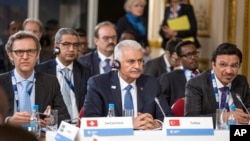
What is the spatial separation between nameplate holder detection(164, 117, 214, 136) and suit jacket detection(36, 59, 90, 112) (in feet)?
7.15

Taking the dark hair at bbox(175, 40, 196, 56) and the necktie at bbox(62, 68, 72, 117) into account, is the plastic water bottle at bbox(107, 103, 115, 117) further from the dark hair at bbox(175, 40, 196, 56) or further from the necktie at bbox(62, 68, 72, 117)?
the dark hair at bbox(175, 40, 196, 56)

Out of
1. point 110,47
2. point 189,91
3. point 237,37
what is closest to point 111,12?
point 237,37

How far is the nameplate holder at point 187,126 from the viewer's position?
376 cm

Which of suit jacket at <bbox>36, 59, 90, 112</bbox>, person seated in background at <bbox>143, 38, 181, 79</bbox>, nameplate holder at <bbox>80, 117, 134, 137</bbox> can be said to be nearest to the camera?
nameplate holder at <bbox>80, 117, 134, 137</bbox>

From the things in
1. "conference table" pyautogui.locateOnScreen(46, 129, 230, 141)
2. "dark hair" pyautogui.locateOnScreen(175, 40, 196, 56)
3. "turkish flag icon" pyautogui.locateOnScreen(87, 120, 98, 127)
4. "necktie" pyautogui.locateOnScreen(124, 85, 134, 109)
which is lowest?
"conference table" pyautogui.locateOnScreen(46, 129, 230, 141)

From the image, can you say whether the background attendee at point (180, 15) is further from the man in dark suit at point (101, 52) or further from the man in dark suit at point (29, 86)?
the man in dark suit at point (29, 86)

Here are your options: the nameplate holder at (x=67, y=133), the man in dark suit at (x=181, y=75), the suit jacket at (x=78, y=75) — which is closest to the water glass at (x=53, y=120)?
the nameplate holder at (x=67, y=133)

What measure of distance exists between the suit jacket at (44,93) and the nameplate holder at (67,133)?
1277 millimetres

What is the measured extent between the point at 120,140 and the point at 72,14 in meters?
8.45

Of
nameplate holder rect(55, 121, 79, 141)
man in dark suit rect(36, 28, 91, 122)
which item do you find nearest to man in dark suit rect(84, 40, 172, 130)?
man in dark suit rect(36, 28, 91, 122)

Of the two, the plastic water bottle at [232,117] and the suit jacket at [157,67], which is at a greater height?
the suit jacket at [157,67]

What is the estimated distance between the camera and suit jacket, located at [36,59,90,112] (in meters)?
5.93

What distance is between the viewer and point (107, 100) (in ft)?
15.8

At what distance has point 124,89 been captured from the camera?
4.91 m
